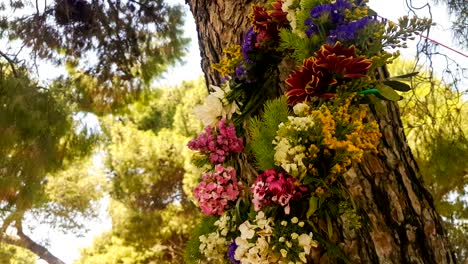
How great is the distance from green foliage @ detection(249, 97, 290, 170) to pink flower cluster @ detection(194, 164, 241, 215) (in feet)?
0.44

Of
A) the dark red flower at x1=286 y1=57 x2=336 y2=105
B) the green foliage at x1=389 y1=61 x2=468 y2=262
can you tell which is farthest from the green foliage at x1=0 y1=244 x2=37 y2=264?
the dark red flower at x1=286 y1=57 x2=336 y2=105

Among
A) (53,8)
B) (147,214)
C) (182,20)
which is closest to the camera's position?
(53,8)

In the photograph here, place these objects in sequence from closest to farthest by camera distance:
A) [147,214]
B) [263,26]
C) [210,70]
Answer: [263,26]
[210,70]
[147,214]

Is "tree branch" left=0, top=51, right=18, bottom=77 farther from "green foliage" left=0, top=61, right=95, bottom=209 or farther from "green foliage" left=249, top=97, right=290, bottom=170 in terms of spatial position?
"green foliage" left=249, top=97, right=290, bottom=170

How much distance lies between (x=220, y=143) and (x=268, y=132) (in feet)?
0.73

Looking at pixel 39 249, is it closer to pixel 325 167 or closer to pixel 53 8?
pixel 53 8

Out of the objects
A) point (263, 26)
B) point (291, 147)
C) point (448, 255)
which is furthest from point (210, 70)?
point (448, 255)

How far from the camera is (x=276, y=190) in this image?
1034mm

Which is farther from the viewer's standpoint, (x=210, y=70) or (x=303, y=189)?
(x=210, y=70)

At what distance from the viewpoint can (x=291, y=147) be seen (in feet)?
3.37

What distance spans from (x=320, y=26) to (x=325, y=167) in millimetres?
308

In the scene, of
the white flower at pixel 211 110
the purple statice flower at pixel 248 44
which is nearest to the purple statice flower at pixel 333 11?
the purple statice flower at pixel 248 44

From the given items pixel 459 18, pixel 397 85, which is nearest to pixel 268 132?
pixel 397 85

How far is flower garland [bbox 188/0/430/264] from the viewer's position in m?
1.03
